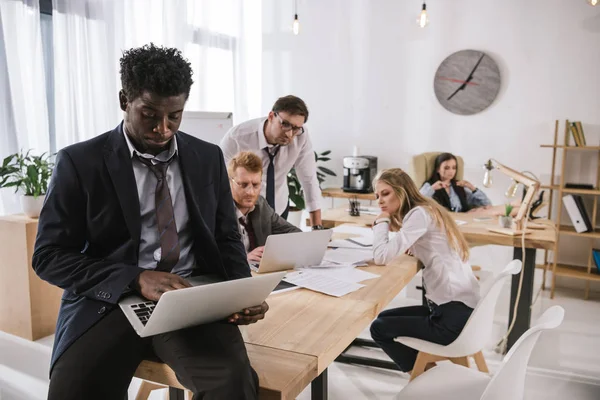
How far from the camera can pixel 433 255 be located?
7.57 feet

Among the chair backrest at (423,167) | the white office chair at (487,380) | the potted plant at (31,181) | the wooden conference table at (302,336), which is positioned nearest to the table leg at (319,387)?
the wooden conference table at (302,336)

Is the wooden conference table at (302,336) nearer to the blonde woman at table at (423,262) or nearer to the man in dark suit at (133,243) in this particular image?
the man in dark suit at (133,243)

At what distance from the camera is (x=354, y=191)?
5.11 meters

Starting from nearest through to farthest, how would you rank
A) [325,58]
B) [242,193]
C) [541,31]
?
[242,193], [541,31], [325,58]

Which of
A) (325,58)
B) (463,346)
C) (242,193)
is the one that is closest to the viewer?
(463,346)

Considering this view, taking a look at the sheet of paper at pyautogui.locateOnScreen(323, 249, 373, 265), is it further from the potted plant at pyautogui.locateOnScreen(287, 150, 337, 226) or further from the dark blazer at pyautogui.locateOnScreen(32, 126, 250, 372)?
the potted plant at pyautogui.locateOnScreen(287, 150, 337, 226)

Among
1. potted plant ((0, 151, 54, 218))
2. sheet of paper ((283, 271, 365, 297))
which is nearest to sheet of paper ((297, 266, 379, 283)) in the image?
sheet of paper ((283, 271, 365, 297))

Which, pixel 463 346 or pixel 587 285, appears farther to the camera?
pixel 587 285

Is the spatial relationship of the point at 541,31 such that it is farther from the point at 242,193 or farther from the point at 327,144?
the point at 242,193

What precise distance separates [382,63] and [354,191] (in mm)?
1315

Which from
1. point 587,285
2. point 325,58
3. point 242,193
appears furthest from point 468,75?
point 242,193

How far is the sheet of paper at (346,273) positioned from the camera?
191cm

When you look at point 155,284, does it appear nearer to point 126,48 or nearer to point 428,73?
point 126,48

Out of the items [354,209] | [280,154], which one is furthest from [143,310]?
[354,209]
